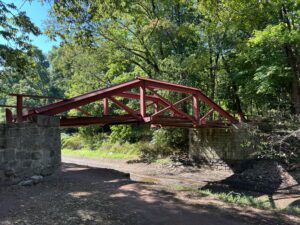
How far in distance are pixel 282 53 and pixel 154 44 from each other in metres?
6.79

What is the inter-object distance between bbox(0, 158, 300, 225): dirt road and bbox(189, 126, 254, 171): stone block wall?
8.68 meters

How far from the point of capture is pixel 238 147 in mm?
15539

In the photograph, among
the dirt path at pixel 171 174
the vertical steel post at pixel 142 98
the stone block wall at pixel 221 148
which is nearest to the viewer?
the vertical steel post at pixel 142 98

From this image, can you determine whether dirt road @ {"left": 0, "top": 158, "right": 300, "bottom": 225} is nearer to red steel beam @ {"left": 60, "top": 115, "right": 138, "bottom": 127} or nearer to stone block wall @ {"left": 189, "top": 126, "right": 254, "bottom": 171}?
red steel beam @ {"left": 60, "top": 115, "right": 138, "bottom": 127}

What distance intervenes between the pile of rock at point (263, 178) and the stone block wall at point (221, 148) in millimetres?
867

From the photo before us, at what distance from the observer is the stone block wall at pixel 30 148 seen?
24.1 feet

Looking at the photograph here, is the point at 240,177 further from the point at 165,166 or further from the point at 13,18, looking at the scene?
the point at 13,18

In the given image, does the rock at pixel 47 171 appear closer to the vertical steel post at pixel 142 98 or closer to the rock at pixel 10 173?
the rock at pixel 10 173

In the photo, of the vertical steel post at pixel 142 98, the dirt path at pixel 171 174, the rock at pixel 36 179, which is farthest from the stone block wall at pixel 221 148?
the rock at pixel 36 179

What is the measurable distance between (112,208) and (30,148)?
3.20m

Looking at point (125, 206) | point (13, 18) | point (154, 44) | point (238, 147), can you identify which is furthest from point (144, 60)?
point (125, 206)

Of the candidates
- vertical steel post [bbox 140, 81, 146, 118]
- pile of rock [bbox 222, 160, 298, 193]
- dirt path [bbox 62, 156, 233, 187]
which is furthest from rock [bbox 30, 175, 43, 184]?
pile of rock [bbox 222, 160, 298, 193]

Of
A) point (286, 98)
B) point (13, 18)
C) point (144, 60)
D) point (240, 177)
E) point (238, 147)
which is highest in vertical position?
point (144, 60)

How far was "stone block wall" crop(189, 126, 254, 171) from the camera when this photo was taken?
15250 millimetres
